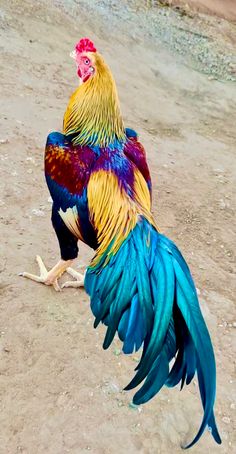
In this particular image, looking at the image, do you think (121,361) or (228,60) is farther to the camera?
(228,60)

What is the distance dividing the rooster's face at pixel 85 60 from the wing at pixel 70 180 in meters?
0.43

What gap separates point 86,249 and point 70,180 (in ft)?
4.46

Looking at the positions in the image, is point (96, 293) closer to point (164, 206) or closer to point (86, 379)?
point (86, 379)

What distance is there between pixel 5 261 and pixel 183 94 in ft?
17.1

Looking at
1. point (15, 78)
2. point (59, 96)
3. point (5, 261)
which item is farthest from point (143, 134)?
point (5, 261)

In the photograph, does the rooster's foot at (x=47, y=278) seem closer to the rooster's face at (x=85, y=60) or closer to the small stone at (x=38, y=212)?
the small stone at (x=38, y=212)

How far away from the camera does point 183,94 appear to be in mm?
7992

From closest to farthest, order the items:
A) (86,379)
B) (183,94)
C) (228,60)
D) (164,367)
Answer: (164,367), (86,379), (183,94), (228,60)

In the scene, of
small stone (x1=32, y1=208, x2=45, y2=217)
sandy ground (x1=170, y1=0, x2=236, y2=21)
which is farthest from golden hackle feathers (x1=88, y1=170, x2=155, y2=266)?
sandy ground (x1=170, y1=0, x2=236, y2=21)

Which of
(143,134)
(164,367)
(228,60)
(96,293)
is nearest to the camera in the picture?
(164,367)

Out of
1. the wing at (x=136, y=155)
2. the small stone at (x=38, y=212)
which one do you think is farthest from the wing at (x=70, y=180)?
the small stone at (x=38, y=212)

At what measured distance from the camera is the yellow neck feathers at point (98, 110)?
309 centimetres

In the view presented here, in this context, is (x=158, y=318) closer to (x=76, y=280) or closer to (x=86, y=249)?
(x=76, y=280)

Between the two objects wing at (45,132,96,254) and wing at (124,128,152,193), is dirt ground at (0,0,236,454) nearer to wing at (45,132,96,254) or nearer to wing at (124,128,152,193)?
wing at (45,132,96,254)
